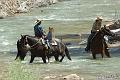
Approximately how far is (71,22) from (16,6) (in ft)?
46.0

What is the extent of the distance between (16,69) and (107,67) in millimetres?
12003

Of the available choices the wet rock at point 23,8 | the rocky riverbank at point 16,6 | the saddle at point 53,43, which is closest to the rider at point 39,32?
the saddle at point 53,43

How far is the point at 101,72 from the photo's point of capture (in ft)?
81.0

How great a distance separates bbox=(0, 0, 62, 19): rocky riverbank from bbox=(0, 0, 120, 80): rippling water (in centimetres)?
134

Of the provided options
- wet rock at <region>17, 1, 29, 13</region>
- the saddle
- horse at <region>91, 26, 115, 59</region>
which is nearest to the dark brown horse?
the saddle

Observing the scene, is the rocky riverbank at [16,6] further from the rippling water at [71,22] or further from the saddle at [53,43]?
the saddle at [53,43]

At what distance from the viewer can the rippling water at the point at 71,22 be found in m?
27.4

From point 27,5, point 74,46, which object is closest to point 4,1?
point 27,5

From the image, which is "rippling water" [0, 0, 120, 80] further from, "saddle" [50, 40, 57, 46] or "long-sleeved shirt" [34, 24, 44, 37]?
"long-sleeved shirt" [34, 24, 44, 37]

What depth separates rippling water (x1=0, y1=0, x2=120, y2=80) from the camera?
27.4 m

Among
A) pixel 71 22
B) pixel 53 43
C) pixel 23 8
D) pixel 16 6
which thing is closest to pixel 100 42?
pixel 53 43

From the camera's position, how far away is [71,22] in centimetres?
5475

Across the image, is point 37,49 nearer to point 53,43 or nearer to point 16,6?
point 53,43

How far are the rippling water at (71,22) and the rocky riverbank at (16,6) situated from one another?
1.34 meters
